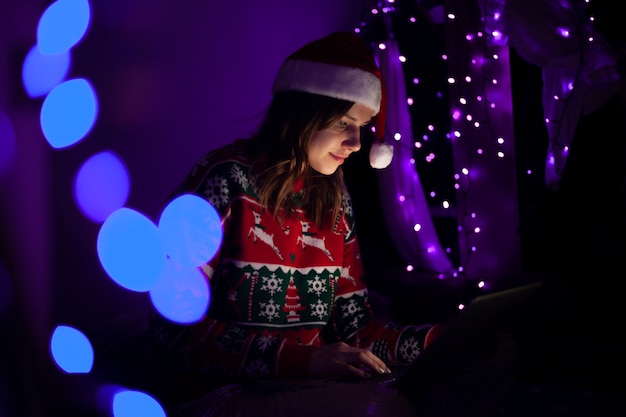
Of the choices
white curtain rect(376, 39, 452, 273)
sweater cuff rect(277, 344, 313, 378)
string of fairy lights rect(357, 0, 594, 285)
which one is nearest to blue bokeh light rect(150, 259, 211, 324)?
sweater cuff rect(277, 344, 313, 378)

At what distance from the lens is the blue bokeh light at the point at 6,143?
1.60m

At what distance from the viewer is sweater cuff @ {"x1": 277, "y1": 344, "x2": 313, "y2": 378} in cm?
116

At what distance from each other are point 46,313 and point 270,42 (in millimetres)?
1429

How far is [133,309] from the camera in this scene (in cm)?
212

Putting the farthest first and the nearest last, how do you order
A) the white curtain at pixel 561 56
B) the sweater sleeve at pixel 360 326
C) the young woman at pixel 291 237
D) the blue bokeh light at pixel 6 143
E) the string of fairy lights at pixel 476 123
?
the string of fairy lights at pixel 476 123, the white curtain at pixel 561 56, the blue bokeh light at pixel 6 143, the sweater sleeve at pixel 360 326, the young woman at pixel 291 237

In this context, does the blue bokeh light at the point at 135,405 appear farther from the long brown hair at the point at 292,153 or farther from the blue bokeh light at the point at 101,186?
the blue bokeh light at the point at 101,186

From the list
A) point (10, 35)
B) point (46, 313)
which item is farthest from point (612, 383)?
point (10, 35)

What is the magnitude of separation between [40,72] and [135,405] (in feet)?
3.12

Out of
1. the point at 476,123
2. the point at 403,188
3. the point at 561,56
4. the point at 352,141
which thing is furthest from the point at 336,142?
the point at 403,188

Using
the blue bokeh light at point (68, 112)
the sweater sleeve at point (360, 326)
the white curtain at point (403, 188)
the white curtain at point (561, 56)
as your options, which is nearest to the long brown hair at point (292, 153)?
the sweater sleeve at point (360, 326)

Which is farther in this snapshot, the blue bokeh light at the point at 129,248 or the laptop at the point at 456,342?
the blue bokeh light at the point at 129,248

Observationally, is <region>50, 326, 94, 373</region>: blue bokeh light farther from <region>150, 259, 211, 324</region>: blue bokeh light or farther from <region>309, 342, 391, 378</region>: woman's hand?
<region>309, 342, 391, 378</region>: woman's hand

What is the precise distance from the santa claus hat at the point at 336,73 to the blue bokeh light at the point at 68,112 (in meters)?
0.68

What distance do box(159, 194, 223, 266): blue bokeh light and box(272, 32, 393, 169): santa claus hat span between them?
15.6 inches
